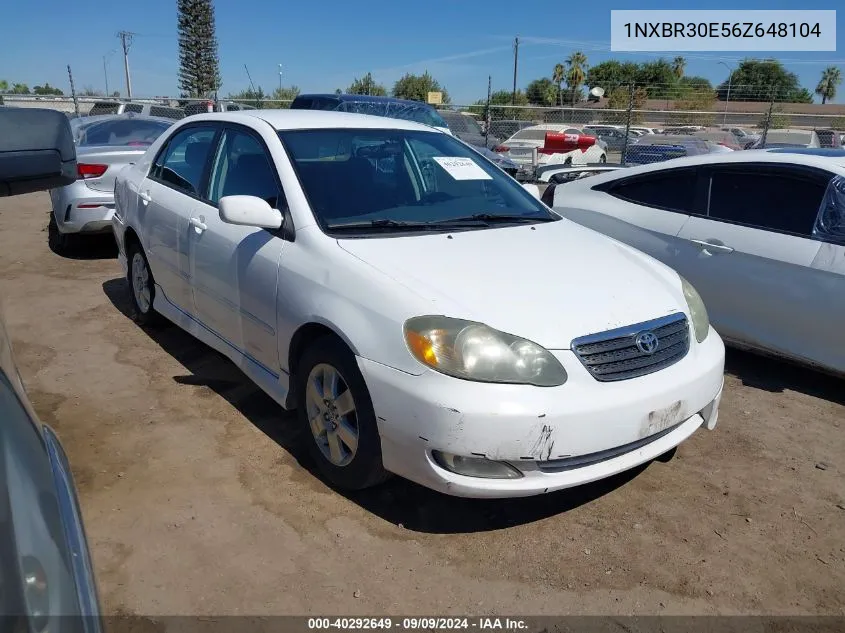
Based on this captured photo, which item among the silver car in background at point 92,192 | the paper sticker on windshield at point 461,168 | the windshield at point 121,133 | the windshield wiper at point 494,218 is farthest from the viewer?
the windshield at point 121,133

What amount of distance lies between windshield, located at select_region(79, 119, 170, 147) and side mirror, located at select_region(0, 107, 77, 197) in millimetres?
6887

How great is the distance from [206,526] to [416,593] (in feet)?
3.11

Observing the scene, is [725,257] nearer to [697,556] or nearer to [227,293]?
[697,556]

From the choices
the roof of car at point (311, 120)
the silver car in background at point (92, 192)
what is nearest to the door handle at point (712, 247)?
the roof of car at point (311, 120)

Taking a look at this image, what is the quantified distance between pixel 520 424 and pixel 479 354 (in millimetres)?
294

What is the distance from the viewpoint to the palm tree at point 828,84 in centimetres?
8155

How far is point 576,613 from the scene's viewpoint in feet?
7.92

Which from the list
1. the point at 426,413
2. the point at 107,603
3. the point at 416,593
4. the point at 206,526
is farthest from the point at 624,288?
the point at 107,603

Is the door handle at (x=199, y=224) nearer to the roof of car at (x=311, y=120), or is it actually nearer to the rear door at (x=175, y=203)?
the rear door at (x=175, y=203)

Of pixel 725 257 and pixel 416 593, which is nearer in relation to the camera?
pixel 416 593

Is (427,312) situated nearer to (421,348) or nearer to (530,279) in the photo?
(421,348)

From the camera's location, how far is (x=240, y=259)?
3.51 m

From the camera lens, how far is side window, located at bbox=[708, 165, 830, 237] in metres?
4.20

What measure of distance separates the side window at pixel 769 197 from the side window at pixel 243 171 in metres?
2.96
